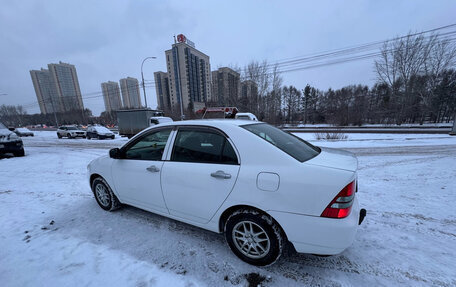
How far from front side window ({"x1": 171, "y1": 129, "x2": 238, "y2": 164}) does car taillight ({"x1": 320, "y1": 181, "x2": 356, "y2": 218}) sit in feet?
3.35

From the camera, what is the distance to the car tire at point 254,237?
6.41ft

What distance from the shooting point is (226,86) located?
3017 centimetres

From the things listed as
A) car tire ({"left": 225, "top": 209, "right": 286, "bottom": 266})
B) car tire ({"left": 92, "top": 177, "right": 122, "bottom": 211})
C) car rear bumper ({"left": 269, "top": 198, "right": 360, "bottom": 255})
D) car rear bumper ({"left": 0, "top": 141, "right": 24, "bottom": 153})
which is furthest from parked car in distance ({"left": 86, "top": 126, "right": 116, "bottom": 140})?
car rear bumper ({"left": 269, "top": 198, "right": 360, "bottom": 255})

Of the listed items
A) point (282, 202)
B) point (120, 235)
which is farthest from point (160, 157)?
point (282, 202)

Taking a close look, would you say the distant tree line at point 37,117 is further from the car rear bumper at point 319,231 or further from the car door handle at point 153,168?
the car rear bumper at point 319,231

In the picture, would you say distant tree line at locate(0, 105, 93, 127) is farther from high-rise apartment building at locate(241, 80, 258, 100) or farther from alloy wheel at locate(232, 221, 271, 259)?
alloy wheel at locate(232, 221, 271, 259)

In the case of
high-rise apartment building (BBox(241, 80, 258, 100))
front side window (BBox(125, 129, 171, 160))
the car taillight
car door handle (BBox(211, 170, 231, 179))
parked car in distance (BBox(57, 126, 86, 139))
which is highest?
high-rise apartment building (BBox(241, 80, 258, 100))

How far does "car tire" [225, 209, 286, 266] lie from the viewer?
1.95 metres

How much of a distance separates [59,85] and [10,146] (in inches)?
2693

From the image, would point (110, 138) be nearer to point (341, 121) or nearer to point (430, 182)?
point (430, 182)

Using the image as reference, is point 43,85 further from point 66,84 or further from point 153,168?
point 153,168

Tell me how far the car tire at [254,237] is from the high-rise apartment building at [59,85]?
242 ft

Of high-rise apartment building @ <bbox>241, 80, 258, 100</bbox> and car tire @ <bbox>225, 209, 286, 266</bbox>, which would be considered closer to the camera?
car tire @ <bbox>225, 209, 286, 266</bbox>

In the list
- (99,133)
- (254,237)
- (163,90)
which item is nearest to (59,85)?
(163,90)
